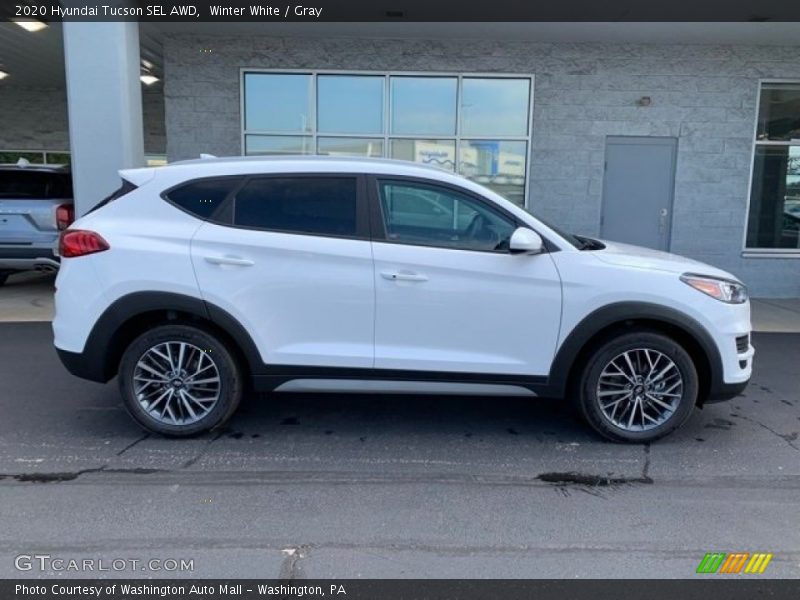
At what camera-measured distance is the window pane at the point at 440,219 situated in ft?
13.8

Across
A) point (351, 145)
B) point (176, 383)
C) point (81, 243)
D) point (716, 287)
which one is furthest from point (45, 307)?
point (716, 287)

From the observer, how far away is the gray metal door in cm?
984

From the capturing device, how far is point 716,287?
4.21m

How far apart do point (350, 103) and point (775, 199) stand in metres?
6.93

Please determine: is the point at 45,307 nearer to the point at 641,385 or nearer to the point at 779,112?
the point at 641,385

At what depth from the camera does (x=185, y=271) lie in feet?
13.6

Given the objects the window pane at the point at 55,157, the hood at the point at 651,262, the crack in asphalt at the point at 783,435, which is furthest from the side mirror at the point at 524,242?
the window pane at the point at 55,157

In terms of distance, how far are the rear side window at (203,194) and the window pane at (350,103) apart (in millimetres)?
5988

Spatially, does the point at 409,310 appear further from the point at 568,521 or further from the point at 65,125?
the point at 65,125

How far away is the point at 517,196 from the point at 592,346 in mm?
6145

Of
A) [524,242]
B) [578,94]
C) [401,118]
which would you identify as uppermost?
[578,94]

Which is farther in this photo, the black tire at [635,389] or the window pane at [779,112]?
the window pane at [779,112]

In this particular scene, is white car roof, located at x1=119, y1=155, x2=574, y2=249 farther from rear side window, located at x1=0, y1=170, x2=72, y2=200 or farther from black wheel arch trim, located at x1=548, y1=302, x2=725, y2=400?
rear side window, located at x1=0, y1=170, x2=72, y2=200

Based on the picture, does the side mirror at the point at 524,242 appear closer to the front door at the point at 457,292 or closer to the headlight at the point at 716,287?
the front door at the point at 457,292
